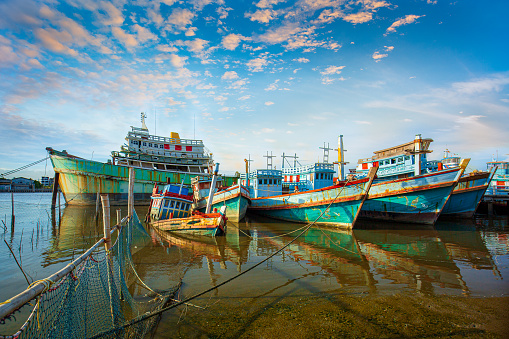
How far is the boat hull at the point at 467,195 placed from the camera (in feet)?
68.0

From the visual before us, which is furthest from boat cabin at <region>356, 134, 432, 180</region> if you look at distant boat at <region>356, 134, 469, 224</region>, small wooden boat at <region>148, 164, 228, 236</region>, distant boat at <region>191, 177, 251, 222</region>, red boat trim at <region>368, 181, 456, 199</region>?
small wooden boat at <region>148, 164, 228, 236</region>

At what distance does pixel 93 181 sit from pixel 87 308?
33.0m

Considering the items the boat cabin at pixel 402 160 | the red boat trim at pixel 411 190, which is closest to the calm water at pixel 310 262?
the red boat trim at pixel 411 190

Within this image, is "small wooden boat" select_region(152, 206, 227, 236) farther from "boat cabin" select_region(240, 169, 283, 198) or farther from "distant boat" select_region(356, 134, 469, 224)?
"distant boat" select_region(356, 134, 469, 224)

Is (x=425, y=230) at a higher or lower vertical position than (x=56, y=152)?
lower

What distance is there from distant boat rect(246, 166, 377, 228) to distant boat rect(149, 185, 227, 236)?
585 cm

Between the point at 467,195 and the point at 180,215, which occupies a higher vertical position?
the point at 467,195

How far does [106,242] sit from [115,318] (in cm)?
145

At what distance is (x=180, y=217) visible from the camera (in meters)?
17.1

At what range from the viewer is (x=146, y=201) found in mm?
33156

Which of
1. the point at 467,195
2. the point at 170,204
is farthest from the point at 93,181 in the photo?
the point at 467,195

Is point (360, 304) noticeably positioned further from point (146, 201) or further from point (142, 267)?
point (146, 201)

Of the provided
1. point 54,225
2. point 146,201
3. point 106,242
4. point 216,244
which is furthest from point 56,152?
point 106,242

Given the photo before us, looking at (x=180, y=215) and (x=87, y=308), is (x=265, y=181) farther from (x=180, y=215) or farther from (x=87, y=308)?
(x=87, y=308)
